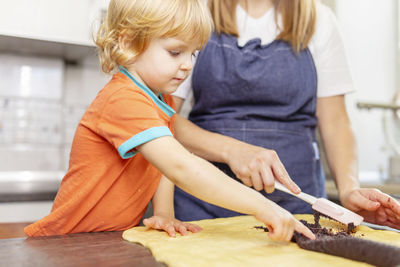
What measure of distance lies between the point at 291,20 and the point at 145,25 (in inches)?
20.3

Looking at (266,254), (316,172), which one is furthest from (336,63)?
(266,254)

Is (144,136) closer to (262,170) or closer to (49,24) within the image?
(262,170)

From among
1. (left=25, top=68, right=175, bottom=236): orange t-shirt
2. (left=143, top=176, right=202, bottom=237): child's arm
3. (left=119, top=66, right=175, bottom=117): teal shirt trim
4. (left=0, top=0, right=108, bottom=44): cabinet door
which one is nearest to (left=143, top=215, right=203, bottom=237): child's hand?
(left=143, top=176, right=202, bottom=237): child's arm

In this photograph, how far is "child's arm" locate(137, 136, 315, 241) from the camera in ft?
1.81

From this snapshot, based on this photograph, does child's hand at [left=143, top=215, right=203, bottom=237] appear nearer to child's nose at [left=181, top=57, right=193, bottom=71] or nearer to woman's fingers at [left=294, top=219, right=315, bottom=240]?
woman's fingers at [left=294, top=219, right=315, bottom=240]

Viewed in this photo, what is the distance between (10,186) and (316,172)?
3.35ft

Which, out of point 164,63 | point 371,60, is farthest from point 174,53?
point 371,60

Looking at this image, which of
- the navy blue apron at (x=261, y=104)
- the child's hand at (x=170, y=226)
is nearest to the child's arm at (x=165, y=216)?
the child's hand at (x=170, y=226)

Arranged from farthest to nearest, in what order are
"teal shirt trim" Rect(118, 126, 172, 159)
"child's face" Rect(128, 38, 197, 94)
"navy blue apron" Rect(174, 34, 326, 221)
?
"navy blue apron" Rect(174, 34, 326, 221) → "child's face" Rect(128, 38, 197, 94) → "teal shirt trim" Rect(118, 126, 172, 159)

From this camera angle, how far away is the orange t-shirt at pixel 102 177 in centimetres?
67

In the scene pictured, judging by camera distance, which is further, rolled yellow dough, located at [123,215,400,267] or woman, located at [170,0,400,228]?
woman, located at [170,0,400,228]

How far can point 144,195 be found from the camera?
0.79m

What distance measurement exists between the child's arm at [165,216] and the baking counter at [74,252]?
Answer: 0.22 ft

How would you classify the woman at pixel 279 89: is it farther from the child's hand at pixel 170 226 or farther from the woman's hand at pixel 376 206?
the child's hand at pixel 170 226
